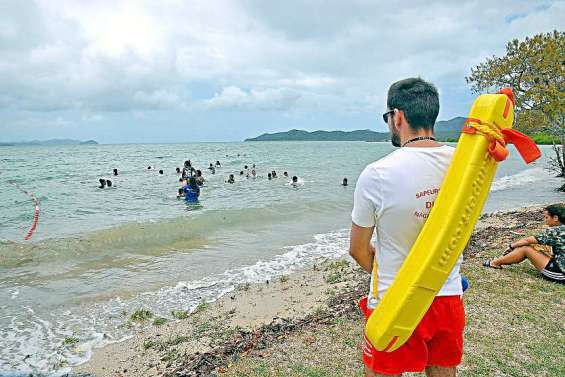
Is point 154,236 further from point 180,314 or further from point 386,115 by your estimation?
point 386,115

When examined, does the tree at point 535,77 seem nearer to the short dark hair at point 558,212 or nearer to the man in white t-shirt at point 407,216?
the short dark hair at point 558,212

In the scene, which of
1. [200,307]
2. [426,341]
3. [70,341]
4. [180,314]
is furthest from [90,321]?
[426,341]

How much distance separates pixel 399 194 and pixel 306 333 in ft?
11.4

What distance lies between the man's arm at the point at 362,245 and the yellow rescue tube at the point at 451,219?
0.27m

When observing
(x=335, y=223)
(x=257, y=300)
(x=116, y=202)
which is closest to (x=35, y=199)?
(x=116, y=202)


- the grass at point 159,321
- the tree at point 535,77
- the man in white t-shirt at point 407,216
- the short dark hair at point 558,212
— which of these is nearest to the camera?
the man in white t-shirt at point 407,216

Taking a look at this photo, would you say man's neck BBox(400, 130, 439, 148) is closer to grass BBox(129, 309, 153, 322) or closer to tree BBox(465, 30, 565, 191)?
grass BBox(129, 309, 153, 322)

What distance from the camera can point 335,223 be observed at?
576 inches

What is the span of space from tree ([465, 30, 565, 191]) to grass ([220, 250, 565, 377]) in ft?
43.0

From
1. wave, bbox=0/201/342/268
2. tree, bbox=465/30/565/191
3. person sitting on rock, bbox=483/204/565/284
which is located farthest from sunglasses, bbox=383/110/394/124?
tree, bbox=465/30/565/191

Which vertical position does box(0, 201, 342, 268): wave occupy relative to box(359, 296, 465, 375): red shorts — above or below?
below

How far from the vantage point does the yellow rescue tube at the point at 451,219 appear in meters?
1.80

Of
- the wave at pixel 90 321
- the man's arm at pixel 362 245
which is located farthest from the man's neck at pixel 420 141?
the wave at pixel 90 321

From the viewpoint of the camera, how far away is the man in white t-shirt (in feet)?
6.26
